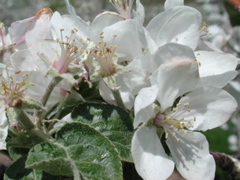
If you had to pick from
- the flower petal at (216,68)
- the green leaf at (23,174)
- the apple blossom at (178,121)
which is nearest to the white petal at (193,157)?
the apple blossom at (178,121)

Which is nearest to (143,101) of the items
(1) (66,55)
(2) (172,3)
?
(1) (66,55)

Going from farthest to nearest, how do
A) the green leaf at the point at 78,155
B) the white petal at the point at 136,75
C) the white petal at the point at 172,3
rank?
the white petal at the point at 172,3 → the white petal at the point at 136,75 → the green leaf at the point at 78,155

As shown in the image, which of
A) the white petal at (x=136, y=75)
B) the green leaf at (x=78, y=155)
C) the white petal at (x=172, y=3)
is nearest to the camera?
the green leaf at (x=78, y=155)

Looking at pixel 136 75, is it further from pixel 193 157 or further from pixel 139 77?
pixel 193 157

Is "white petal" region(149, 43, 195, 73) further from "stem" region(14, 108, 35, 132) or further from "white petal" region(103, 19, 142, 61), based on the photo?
"stem" region(14, 108, 35, 132)

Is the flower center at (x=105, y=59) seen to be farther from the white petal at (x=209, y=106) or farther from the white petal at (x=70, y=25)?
the white petal at (x=209, y=106)

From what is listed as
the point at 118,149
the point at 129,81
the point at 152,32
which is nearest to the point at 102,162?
the point at 118,149

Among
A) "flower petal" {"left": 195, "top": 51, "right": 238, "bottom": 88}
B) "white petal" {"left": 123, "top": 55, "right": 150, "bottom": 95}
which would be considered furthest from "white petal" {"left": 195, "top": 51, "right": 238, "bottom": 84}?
"white petal" {"left": 123, "top": 55, "right": 150, "bottom": 95}
